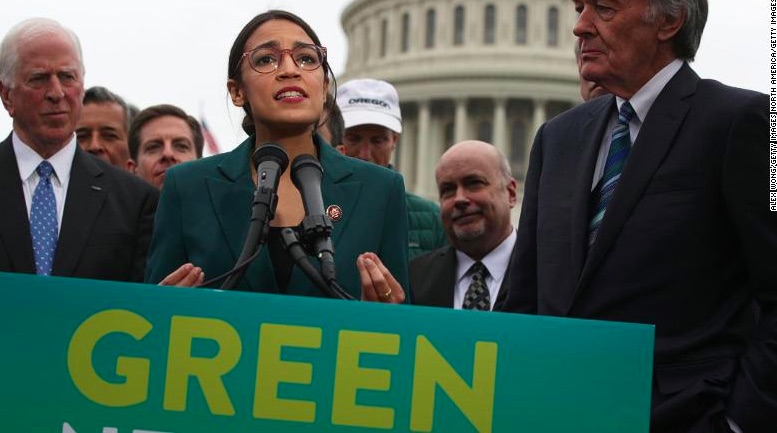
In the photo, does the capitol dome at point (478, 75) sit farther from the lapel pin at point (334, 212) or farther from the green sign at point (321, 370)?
the green sign at point (321, 370)

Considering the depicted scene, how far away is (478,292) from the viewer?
285 inches

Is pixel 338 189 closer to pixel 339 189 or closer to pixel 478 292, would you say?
pixel 339 189

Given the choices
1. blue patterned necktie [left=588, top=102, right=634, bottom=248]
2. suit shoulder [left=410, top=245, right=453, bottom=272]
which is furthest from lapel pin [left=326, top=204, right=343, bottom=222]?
suit shoulder [left=410, top=245, right=453, bottom=272]

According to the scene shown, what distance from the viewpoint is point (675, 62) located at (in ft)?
12.8

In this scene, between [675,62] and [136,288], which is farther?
[675,62]

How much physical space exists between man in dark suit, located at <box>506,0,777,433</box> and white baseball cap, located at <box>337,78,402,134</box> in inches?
195

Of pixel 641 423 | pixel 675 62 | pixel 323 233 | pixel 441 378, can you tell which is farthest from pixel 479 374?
pixel 675 62

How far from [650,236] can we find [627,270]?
129 mm

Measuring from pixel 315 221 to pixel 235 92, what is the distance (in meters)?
1.04

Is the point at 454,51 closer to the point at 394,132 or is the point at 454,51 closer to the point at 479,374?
the point at 394,132

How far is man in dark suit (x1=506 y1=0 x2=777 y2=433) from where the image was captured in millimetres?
3475

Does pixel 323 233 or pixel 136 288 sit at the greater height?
pixel 323 233

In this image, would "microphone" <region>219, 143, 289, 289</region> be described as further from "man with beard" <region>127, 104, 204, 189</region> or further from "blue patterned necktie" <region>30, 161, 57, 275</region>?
"man with beard" <region>127, 104, 204, 189</region>

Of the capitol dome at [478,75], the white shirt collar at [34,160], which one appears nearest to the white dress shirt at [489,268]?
the white shirt collar at [34,160]
